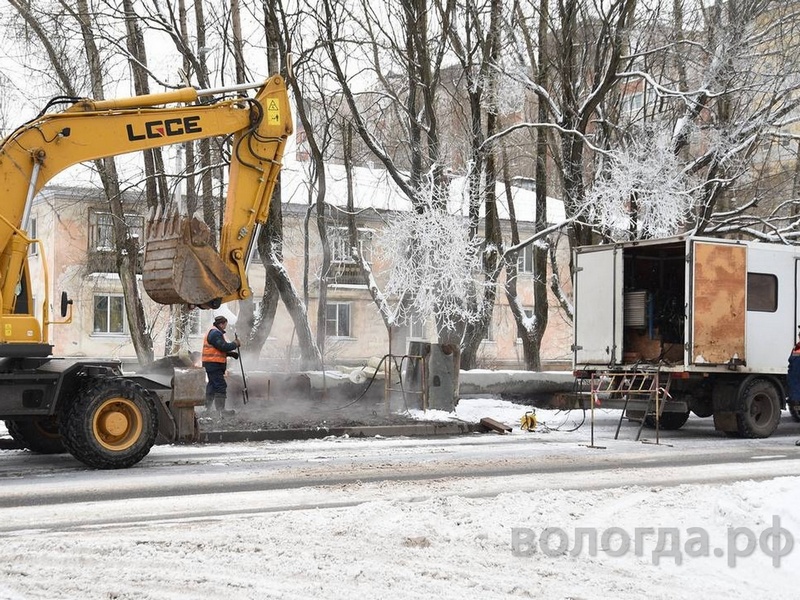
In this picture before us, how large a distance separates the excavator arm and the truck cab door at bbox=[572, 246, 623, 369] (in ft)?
21.9

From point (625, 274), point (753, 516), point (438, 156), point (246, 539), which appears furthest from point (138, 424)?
point (438, 156)

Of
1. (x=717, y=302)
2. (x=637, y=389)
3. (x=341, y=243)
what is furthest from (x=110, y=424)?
(x=341, y=243)

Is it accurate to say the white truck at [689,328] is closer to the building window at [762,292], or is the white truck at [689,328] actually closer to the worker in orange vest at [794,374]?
the building window at [762,292]

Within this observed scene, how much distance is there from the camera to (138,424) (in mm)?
12188

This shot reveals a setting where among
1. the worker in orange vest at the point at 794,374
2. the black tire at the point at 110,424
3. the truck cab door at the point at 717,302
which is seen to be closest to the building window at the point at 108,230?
the black tire at the point at 110,424

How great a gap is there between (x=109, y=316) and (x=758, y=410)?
98.6ft

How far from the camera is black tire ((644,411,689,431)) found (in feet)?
60.9

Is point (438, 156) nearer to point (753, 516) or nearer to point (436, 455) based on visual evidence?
point (436, 455)

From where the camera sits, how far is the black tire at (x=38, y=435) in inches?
522

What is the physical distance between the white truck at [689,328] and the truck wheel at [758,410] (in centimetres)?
2

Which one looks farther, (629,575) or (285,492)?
(285,492)

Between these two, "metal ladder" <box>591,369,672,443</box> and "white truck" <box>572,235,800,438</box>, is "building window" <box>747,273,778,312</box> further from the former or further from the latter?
"metal ladder" <box>591,369,672,443</box>

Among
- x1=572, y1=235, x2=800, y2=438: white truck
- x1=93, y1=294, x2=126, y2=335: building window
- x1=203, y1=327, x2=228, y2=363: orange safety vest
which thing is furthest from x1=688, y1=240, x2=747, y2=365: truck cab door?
x1=93, y1=294, x2=126, y2=335: building window

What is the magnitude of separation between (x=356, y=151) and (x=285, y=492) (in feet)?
90.6
